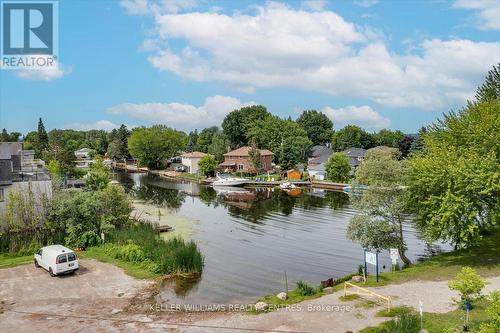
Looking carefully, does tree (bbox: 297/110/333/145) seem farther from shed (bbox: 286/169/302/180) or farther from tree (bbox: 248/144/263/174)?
shed (bbox: 286/169/302/180)

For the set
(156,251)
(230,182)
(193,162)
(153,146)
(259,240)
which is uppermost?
(153,146)

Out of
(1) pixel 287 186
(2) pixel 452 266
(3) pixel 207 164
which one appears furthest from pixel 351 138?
(2) pixel 452 266

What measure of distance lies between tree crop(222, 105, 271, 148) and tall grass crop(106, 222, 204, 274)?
102m

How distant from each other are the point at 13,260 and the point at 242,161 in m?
76.3

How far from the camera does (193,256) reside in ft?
93.8

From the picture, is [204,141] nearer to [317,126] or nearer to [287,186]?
[317,126]

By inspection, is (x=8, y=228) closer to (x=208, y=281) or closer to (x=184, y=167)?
(x=208, y=281)

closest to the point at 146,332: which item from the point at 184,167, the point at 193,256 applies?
the point at 193,256

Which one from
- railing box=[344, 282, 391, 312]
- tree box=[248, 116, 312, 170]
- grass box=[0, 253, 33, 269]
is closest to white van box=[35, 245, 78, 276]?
grass box=[0, 253, 33, 269]

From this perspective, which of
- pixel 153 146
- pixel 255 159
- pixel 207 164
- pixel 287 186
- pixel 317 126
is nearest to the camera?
pixel 287 186

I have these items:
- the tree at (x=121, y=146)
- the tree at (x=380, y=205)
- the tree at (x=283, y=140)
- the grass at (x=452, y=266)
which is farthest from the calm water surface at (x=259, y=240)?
the tree at (x=121, y=146)

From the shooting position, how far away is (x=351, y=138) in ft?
433

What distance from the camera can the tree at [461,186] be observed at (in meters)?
24.3

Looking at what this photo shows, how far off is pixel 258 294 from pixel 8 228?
20943mm
